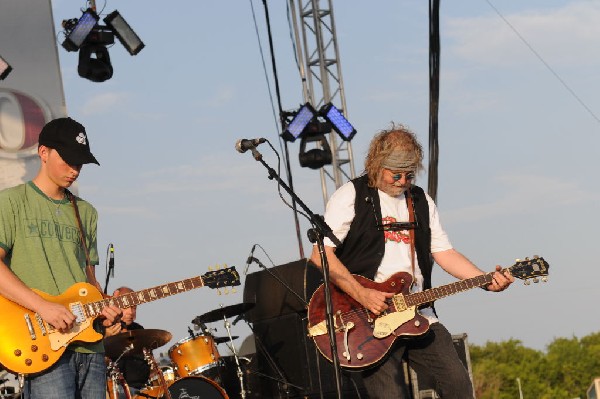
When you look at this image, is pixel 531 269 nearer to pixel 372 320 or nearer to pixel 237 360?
pixel 372 320

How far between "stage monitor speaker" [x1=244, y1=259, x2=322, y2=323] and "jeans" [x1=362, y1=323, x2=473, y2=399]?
8.05 feet

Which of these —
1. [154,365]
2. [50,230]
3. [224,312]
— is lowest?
[154,365]

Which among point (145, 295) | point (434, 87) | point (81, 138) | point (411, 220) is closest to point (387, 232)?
point (411, 220)

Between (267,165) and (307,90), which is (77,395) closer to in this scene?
(267,165)

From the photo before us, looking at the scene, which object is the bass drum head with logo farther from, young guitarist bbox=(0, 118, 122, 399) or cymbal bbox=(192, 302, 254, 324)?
young guitarist bbox=(0, 118, 122, 399)

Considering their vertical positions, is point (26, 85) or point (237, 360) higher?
point (26, 85)

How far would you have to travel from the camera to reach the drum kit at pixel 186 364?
7363mm

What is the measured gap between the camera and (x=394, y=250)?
5.62 metres

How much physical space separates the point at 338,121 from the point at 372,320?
6325mm

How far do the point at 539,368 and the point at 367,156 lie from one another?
18.5m

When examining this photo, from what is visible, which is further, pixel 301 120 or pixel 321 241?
pixel 301 120

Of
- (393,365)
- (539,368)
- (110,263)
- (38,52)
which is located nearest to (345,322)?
(393,365)

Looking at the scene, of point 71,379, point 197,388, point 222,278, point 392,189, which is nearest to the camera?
point 71,379

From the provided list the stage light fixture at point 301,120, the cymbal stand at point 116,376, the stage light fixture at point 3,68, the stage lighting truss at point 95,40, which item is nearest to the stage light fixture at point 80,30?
the stage lighting truss at point 95,40
